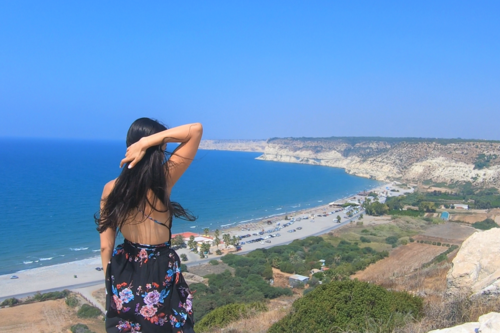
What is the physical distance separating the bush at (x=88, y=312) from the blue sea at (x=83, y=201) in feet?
30.8

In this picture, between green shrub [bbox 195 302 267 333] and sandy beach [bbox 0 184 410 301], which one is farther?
sandy beach [bbox 0 184 410 301]

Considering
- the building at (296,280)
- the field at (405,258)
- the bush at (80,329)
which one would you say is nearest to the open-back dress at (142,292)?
the bush at (80,329)

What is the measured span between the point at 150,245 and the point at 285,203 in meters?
56.6

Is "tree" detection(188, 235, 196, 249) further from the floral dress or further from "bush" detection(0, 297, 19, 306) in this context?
the floral dress

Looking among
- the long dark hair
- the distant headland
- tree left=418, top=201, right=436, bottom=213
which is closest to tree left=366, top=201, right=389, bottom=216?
tree left=418, top=201, right=436, bottom=213

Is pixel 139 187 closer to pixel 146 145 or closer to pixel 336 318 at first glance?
pixel 146 145

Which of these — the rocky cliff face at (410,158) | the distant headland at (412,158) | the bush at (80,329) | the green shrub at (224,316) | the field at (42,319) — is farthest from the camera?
the rocky cliff face at (410,158)

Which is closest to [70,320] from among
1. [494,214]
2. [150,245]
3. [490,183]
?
[150,245]

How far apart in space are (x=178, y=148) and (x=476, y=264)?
511 cm

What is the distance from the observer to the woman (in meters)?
1.53

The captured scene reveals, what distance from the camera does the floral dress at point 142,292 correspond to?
5.13ft

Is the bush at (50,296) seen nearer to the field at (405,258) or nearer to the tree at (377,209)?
the field at (405,258)

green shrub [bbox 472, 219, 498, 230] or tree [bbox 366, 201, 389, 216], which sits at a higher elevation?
green shrub [bbox 472, 219, 498, 230]

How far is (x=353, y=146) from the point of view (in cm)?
12638
